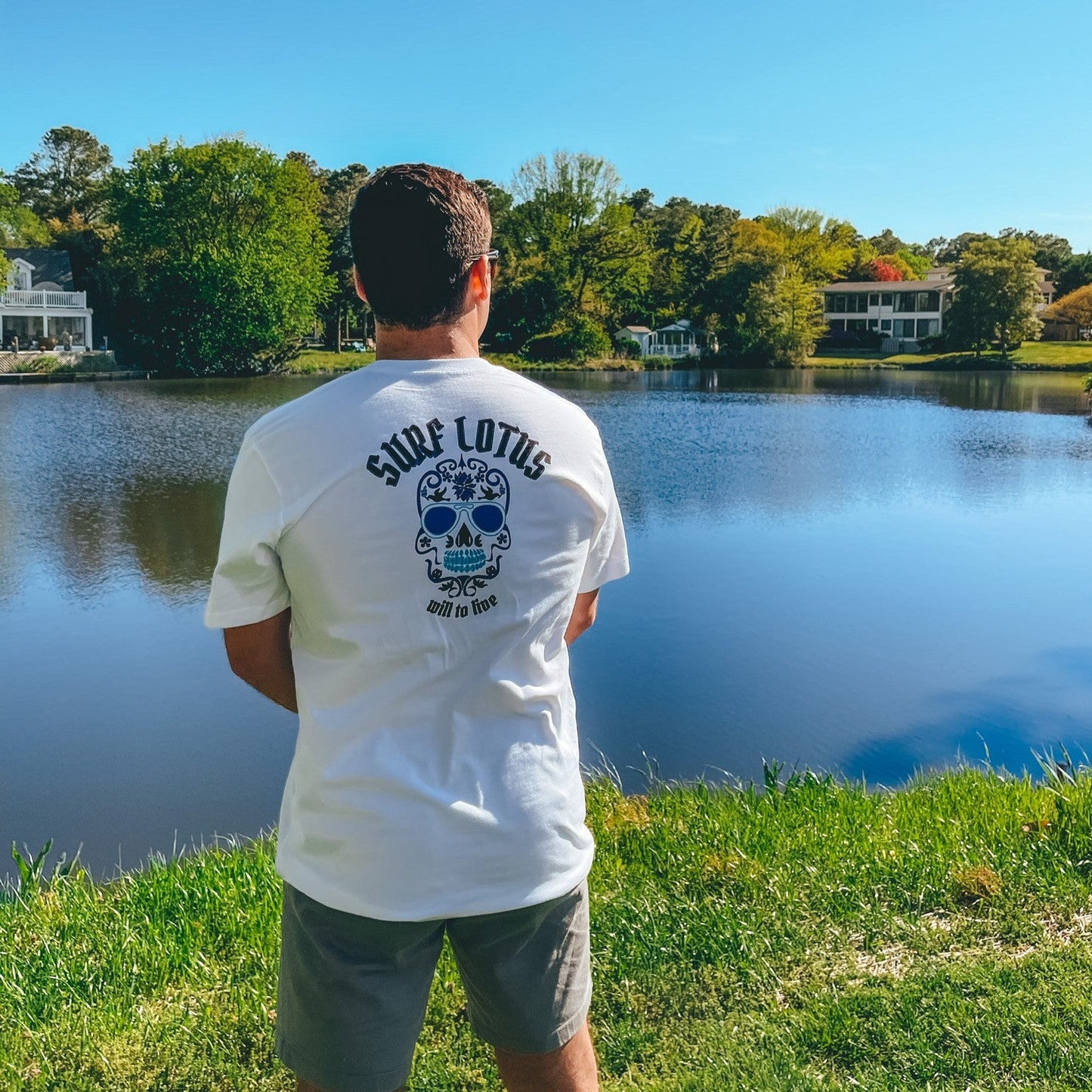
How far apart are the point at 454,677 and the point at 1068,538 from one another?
12253mm

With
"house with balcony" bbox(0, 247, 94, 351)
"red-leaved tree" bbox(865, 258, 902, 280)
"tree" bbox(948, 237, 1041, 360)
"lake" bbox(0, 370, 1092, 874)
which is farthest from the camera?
"red-leaved tree" bbox(865, 258, 902, 280)

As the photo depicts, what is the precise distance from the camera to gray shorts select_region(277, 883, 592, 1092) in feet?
5.13

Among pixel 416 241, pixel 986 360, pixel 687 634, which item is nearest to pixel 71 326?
pixel 986 360

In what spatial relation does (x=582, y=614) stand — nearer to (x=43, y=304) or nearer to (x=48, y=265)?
(x=43, y=304)

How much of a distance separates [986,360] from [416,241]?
6106cm

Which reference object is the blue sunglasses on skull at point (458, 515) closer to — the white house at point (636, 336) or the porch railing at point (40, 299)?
the porch railing at point (40, 299)

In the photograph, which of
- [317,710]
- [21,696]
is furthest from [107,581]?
[317,710]

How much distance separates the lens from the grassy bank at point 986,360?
55.5m

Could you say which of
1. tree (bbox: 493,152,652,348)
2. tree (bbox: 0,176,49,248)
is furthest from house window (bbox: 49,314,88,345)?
tree (bbox: 493,152,652,348)

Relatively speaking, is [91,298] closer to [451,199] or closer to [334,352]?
[334,352]

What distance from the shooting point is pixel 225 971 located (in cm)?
298

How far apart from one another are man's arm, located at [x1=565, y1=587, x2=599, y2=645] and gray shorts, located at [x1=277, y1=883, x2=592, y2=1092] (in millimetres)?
447

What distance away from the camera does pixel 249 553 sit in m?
1.52

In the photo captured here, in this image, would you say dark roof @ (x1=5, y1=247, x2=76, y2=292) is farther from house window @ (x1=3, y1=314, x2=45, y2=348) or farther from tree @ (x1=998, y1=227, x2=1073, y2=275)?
tree @ (x1=998, y1=227, x2=1073, y2=275)
